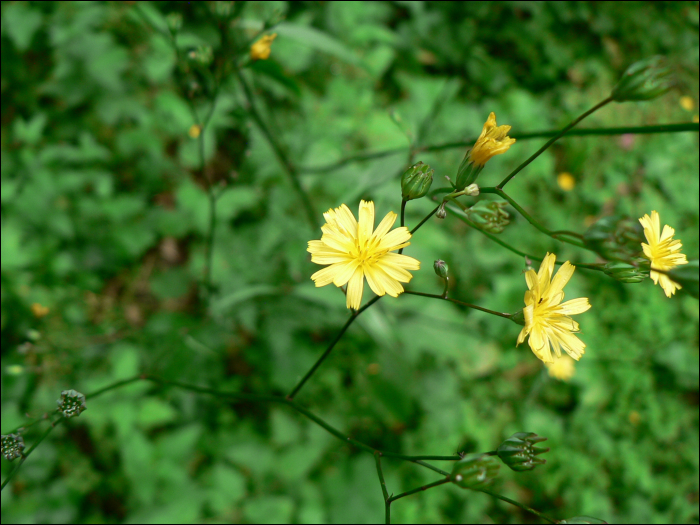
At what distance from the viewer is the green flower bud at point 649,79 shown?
1119 millimetres

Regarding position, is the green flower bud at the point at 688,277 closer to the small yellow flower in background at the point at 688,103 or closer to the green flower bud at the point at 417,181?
the green flower bud at the point at 417,181

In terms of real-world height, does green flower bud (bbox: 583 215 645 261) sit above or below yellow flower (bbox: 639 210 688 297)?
below

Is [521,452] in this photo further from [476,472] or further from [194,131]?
[194,131]

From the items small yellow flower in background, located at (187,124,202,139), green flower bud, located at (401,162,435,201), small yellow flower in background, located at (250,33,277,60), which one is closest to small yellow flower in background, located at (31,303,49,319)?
small yellow flower in background, located at (187,124,202,139)

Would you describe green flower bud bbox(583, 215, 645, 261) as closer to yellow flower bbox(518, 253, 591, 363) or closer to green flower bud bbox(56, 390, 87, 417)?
yellow flower bbox(518, 253, 591, 363)

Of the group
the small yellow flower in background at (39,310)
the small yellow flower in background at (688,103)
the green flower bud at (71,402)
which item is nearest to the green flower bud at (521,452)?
the green flower bud at (71,402)

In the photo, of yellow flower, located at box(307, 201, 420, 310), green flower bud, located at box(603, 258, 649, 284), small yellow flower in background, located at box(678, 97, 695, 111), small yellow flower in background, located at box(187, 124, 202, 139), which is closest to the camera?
green flower bud, located at box(603, 258, 649, 284)

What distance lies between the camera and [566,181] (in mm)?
3688

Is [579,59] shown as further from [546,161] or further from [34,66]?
[34,66]

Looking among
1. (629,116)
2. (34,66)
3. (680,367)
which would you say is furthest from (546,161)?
(34,66)

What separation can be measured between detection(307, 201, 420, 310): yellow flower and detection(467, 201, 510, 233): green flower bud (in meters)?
0.21

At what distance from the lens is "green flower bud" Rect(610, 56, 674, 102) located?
1.12 m

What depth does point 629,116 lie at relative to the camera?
12.8 ft

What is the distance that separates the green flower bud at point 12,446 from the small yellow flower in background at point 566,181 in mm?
3940
